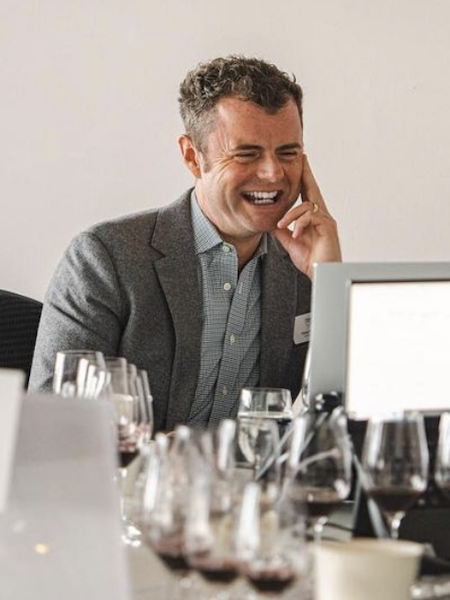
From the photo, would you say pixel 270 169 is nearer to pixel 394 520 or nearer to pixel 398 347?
pixel 398 347

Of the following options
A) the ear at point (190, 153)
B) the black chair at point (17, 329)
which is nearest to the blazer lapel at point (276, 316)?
the ear at point (190, 153)

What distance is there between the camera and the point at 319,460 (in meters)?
1.49

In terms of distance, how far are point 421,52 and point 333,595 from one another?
294cm

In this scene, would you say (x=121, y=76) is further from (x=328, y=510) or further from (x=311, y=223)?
(x=328, y=510)

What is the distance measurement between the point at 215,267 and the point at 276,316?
0.57ft

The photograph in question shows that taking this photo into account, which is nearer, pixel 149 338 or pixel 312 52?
pixel 149 338

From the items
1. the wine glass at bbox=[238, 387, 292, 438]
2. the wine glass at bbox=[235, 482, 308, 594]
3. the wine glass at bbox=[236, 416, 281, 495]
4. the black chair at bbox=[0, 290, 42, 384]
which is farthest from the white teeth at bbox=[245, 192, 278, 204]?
the wine glass at bbox=[235, 482, 308, 594]

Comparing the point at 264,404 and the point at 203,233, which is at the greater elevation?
the point at 203,233

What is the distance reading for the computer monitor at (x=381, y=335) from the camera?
197cm

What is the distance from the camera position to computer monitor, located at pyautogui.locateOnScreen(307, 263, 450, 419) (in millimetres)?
1969

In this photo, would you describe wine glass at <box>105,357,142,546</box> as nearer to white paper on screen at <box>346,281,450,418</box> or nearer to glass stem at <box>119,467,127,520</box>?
glass stem at <box>119,467,127,520</box>

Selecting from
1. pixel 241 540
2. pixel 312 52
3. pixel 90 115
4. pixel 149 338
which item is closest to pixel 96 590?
pixel 241 540

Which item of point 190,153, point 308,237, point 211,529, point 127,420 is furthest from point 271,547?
point 190,153

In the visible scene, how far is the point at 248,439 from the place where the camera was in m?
1.70
